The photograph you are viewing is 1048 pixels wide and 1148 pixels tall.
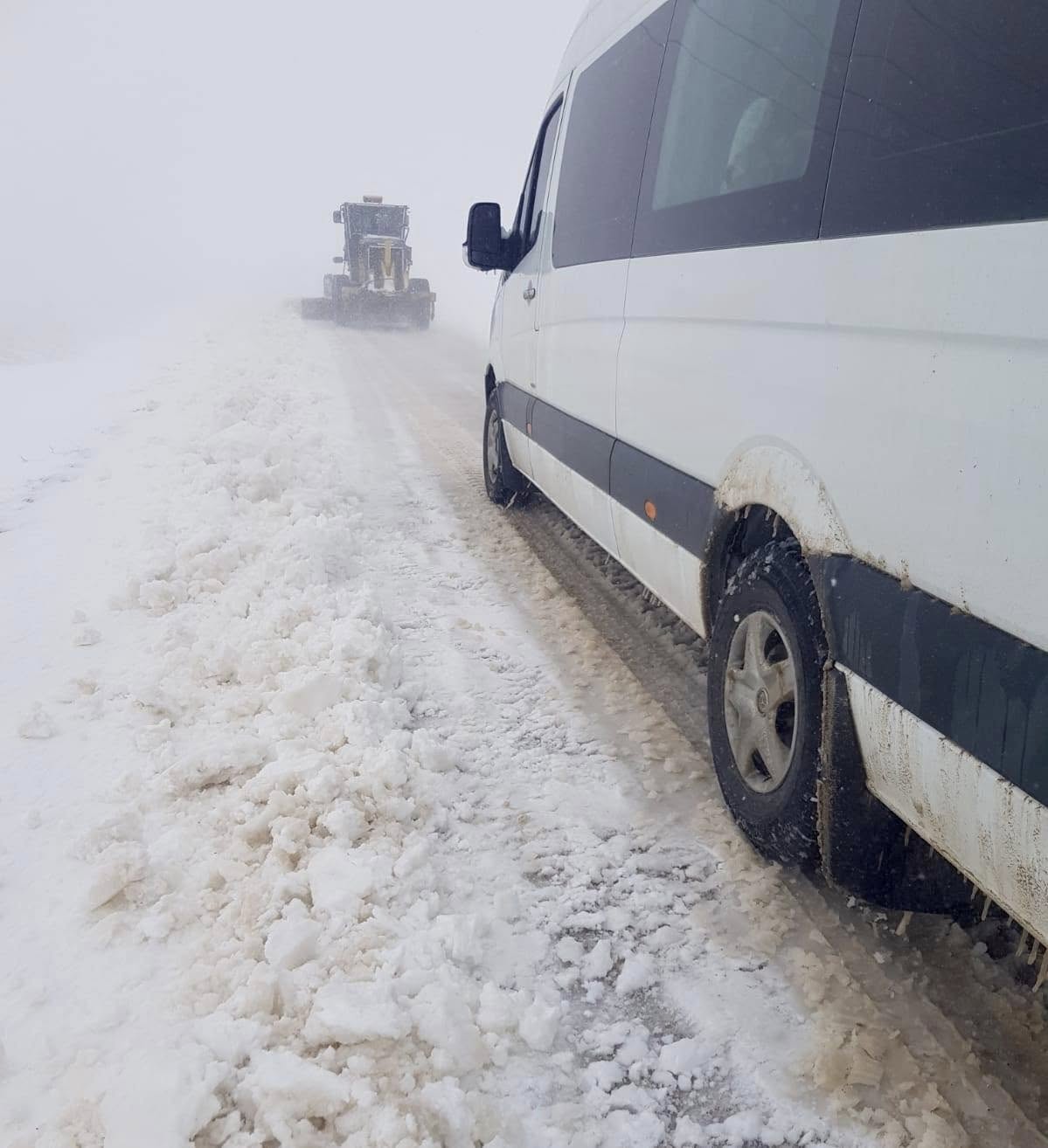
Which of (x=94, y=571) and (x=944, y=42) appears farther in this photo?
(x=94, y=571)

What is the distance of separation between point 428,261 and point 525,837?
148ft

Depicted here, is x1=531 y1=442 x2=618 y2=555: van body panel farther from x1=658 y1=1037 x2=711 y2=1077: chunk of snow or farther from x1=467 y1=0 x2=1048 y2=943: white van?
x1=658 y1=1037 x2=711 y2=1077: chunk of snow

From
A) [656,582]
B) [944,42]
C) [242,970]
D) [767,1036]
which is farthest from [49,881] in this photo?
[944,42]

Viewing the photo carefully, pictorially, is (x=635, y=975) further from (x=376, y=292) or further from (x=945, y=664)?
(x=376, y=292)

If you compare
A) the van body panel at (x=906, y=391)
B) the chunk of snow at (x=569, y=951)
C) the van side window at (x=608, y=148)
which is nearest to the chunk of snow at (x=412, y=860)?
the chunk of snow at (x=569, y=951)

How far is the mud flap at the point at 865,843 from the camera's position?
1907 millimetres

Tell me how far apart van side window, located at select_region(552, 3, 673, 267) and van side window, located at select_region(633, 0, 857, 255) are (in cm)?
14

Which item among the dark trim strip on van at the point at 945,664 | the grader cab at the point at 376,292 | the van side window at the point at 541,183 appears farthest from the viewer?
the grader cab at the point at 376,292

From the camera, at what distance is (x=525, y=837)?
2545mm

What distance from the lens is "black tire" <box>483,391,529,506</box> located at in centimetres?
574

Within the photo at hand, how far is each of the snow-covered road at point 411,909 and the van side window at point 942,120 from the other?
168cm

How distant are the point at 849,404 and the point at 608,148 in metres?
2.18

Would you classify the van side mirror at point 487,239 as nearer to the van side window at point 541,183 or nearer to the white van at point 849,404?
the van side window at point 541,183

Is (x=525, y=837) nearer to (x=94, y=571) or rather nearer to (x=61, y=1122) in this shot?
(x=61, y=1122)
